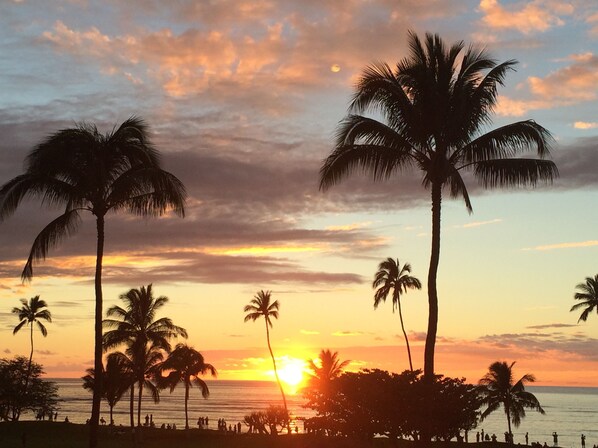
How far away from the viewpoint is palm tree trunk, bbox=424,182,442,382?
2244 cm

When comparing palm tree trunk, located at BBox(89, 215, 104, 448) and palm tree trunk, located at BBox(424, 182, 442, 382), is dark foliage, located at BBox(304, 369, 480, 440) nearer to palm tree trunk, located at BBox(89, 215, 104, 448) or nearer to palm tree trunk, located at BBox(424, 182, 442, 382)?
palm tree trunk, located at BBox(424, 182, 442, 382)

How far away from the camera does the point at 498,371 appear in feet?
240

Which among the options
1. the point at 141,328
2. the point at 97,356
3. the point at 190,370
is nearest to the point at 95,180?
the point at 97,356

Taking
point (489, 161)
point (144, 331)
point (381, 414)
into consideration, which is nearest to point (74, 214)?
point (381, 414)

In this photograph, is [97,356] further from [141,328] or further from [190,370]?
[190,370]

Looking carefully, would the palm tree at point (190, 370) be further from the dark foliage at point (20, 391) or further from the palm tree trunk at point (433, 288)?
the palm tree trunk at point (433, 288)

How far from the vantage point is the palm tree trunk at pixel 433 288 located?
73.6ft

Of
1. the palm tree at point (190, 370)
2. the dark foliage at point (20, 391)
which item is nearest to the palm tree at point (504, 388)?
the palm tree at point (190, 370)

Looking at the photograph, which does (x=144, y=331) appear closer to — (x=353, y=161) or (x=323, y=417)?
(x=323, y=417)

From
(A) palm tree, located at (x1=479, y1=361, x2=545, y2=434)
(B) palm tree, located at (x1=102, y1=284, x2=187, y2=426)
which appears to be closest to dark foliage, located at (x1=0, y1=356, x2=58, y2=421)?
(B) palm tree, located at (x1=102, y1=284, x2=187, y2=426)

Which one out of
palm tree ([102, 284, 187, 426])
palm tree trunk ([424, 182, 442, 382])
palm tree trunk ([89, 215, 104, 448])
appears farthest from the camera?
palm tree ([102, 284, 187, 426])

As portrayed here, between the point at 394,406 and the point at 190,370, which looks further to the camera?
the point at 190,370

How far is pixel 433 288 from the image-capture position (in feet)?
74.7

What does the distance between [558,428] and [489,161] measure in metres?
140
